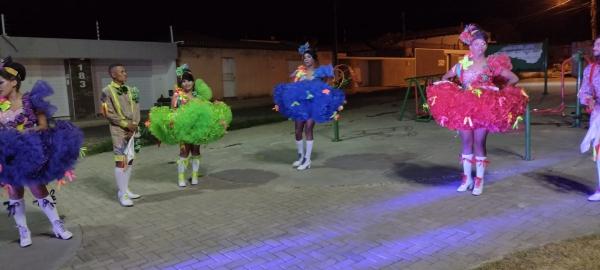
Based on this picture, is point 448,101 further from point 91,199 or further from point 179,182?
point 91,199

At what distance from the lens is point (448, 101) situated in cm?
624

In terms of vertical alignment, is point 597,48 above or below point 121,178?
above

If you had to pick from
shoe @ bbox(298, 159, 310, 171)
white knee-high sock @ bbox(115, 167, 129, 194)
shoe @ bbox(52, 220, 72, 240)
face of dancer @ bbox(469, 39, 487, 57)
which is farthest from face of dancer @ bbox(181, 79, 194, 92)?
face of dancer @ bbox(469, 39, 487, 57)

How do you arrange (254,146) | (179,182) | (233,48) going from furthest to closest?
1. (233,48)
2. (254,146)
3. (179,182)

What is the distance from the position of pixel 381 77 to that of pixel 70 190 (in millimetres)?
34075

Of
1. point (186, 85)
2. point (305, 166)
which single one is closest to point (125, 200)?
point (186, 85)

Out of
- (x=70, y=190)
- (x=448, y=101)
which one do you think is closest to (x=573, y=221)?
(x=448, y=101)

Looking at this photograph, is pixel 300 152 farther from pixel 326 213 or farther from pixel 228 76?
pixel 228 76

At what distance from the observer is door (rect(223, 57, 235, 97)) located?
28.9 metres

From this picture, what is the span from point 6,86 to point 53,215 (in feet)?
4.60

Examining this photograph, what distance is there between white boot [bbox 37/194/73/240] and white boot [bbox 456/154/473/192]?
4.71 m

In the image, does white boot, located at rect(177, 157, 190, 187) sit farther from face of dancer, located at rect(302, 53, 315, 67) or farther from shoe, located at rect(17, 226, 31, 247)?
shoe, located at rect(17, 226, 31, 247)

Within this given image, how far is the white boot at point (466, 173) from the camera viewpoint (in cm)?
659

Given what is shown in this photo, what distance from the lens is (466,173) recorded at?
21.9 feet
